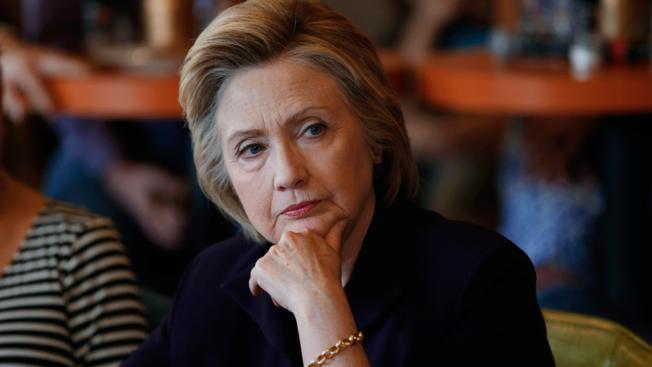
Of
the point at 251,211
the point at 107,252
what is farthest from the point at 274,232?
the point at 107,252

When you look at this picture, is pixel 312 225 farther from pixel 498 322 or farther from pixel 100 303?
pixel 100 303

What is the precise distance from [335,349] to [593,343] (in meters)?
0.40

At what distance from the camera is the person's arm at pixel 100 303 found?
5.80 ft

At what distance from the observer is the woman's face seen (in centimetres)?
144

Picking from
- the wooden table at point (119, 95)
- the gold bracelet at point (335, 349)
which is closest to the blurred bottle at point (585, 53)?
the wooden table at point (119, 95)

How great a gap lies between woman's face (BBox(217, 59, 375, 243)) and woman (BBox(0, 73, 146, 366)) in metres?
0.42

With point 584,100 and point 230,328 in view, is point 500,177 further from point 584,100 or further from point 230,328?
point 230,328

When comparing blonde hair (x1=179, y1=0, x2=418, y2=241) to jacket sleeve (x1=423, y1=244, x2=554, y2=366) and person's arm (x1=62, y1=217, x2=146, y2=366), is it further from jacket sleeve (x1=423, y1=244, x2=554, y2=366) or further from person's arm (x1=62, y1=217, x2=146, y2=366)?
person's arm (x1=62, y1=217, x2=146, y2=366)

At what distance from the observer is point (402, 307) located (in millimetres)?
1436

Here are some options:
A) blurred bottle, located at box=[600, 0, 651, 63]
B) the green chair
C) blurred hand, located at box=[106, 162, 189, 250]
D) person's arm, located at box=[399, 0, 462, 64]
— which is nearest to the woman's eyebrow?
the green chair

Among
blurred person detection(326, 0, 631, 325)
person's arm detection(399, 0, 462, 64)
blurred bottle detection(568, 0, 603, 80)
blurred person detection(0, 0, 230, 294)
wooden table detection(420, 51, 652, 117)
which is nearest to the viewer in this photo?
wooden table detection(420, 51, 652, 117)

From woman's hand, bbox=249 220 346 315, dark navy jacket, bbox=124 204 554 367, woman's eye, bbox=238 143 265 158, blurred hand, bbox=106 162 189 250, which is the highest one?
woman's eye, bbox=238 143 265 158

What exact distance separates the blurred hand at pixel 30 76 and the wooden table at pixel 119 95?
0.04 m

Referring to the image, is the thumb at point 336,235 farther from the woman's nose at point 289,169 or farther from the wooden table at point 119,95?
the wooden table at point 119,95
